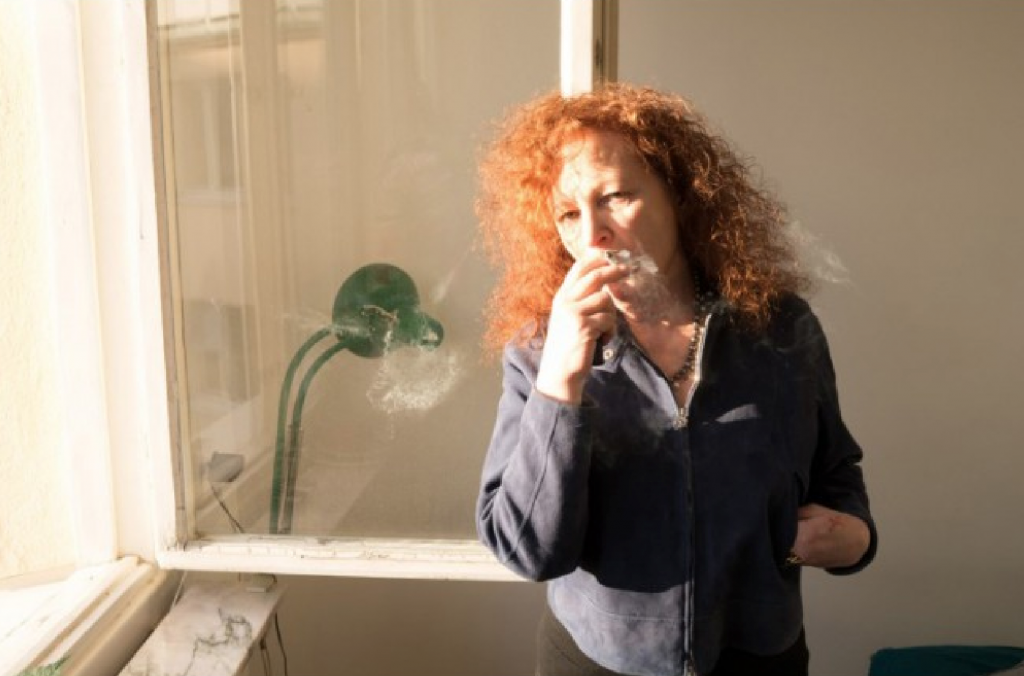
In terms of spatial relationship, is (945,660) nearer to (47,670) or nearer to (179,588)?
(179,588)

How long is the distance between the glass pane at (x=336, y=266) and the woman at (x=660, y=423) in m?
0.38

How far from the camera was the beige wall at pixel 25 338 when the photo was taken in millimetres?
1153

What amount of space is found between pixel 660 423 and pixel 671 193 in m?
0.23

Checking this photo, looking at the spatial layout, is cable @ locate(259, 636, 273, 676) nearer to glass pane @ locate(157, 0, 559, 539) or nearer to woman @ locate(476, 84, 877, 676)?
glass pane @ locate(157, 0, 559, 539)

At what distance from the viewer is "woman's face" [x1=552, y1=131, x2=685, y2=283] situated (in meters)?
0.81

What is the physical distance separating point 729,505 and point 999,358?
958 millimetres

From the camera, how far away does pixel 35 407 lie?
122 cm

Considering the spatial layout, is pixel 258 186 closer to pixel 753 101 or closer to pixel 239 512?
pixel 239 512

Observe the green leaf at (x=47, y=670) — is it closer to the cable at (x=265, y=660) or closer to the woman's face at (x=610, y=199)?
the cable at (x=265, y=660)

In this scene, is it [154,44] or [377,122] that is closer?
[154,44]

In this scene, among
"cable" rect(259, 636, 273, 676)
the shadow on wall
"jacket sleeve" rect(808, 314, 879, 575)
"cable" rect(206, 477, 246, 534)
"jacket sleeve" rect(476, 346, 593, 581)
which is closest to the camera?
"jacket sleeve" rect(476, 346, 593, 581)

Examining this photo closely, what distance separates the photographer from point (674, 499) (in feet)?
2.62

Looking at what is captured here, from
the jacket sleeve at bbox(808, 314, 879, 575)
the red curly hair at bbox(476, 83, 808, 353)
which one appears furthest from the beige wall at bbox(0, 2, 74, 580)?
the jacket sleeve at bbox(808, 314, 879, 575)

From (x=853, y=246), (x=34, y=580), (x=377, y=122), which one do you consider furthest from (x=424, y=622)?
(x=853, y=246)
